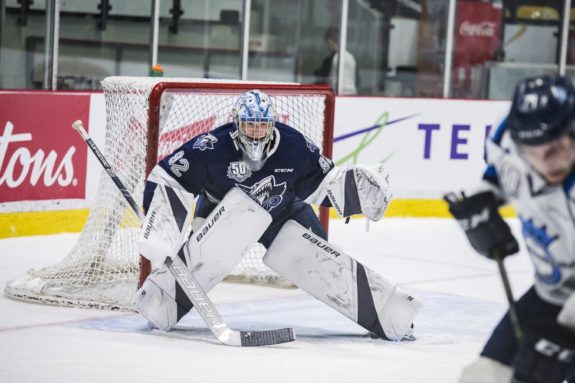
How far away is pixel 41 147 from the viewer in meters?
6.66

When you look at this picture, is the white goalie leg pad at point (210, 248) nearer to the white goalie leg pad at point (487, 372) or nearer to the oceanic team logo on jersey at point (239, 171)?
the oceanic team logo on jersey at point (239, 171)

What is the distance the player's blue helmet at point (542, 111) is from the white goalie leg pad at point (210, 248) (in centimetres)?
202

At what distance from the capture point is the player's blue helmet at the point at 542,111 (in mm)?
2676

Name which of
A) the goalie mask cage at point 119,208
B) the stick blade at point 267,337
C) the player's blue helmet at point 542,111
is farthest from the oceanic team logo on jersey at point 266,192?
the player's blue helmet at point 542,111

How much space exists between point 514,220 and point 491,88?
136cm

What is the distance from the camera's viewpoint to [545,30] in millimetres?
9773

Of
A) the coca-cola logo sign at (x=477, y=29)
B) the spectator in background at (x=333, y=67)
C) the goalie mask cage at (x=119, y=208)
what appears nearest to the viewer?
the goalie mask cage at (x=119, y=208)

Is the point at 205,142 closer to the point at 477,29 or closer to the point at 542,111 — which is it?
the point at 542,111

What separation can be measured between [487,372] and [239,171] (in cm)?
198

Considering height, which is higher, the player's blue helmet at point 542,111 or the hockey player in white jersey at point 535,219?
the player's blue helmet at point 542,111

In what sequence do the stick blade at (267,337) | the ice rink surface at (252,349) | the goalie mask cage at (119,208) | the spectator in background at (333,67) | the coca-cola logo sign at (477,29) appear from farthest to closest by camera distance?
the coca-cola logo sign at (477,29) < the spectator in background at (333,67) < the goalie mask cage at (119,208) < the stick blade at (267,337) < the ice rink surface at (252,349)

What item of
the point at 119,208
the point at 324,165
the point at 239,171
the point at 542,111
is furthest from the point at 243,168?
the point at 542,111

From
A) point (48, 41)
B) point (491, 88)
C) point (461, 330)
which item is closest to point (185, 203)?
point (461, 330)

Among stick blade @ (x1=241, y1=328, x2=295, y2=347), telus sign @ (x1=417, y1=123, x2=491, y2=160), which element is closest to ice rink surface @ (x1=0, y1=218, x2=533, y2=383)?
stick blade @ (x1=241, y1=328, x2=295, y2=347)
